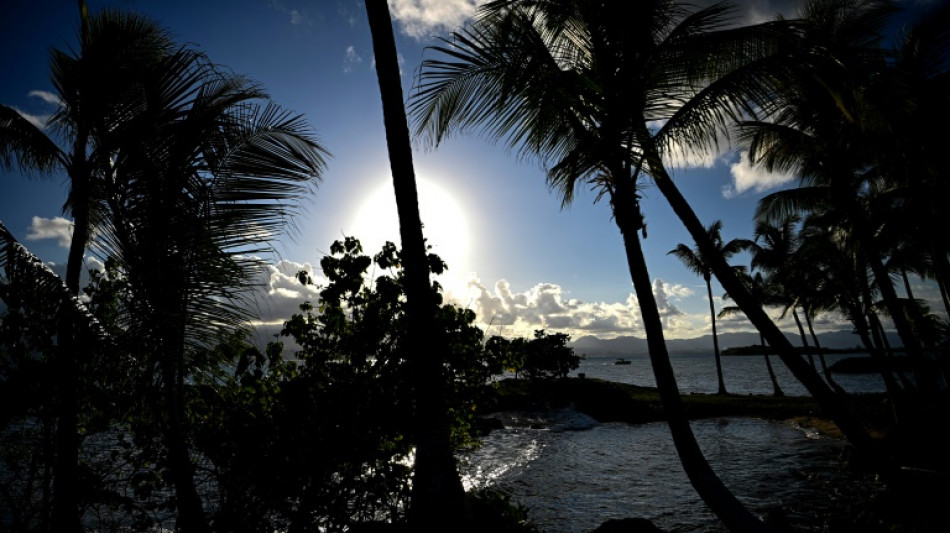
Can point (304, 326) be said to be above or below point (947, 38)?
below

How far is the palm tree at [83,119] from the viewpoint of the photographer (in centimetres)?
419

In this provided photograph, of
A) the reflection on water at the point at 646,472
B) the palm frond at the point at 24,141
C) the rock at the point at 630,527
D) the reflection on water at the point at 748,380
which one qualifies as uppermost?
the palm frond at the point at 24,141

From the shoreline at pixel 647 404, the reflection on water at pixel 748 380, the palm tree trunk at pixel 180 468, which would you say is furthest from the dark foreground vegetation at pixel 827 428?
the reflection on water at pixel 748 380

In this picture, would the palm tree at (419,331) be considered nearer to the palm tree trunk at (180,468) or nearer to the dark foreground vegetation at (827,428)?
the palm tree trunk at (180,468)

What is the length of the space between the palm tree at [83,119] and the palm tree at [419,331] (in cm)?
239

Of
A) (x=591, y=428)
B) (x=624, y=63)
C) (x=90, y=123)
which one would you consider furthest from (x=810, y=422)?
(x=90, y=123)

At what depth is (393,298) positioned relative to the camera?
4.79m

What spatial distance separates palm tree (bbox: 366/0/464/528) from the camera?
291 centimetres

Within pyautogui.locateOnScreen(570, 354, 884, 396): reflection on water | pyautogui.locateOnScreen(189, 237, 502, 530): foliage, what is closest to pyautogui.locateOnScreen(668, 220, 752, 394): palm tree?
pyautogui.locateOnScreen(570, 354, 884, 396): reflection on water

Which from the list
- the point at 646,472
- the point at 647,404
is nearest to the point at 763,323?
the point at 646,472

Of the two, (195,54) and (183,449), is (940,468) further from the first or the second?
(195,54)

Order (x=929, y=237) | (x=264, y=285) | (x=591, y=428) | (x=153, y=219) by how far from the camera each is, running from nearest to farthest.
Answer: (x=153, y=219), (x=264, y=285), (x=929, y=237), (x=591, y=428)

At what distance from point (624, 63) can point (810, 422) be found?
76.9 feet

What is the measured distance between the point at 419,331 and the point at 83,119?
4.35 meters
